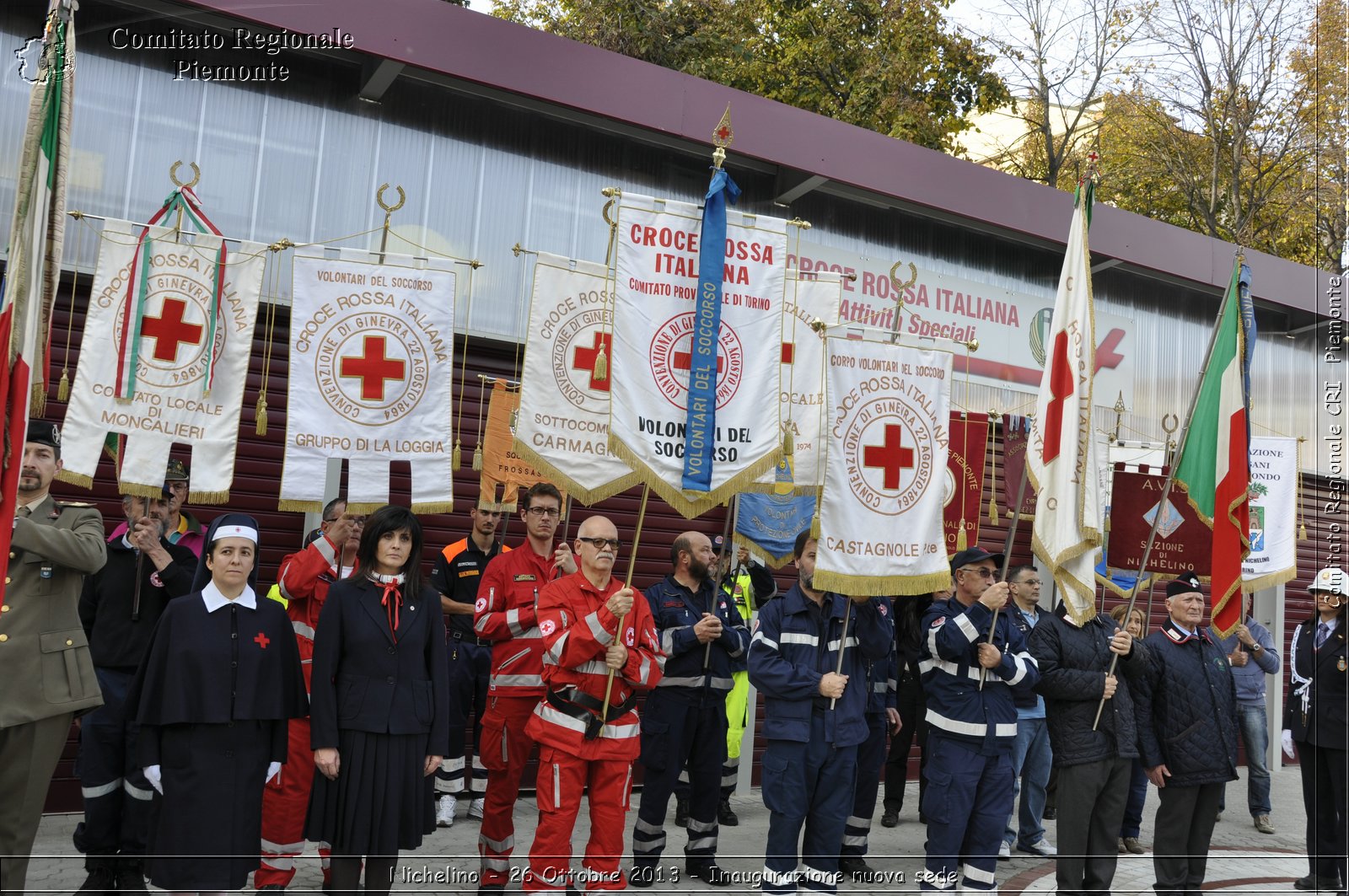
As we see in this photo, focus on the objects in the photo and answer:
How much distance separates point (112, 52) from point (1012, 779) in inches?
328

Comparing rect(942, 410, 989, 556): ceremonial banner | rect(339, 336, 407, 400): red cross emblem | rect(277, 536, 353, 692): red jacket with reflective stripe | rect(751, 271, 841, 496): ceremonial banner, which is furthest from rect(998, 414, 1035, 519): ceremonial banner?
rect(277, 536, 353, 692): red jacket with reflective stripe

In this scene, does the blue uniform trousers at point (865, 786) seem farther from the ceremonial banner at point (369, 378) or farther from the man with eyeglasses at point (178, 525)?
the man with eyeglasses at point (178, 525)

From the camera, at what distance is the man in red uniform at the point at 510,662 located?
20.2 feet

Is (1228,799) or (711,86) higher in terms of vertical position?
(711,86)

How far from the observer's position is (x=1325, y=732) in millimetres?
7559

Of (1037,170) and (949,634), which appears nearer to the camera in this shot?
(949,634)

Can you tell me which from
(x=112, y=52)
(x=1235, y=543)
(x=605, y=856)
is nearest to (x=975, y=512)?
(x=1235, y=543)

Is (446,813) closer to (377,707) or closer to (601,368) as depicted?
(377,707)

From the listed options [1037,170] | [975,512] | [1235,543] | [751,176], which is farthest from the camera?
[1037,170]

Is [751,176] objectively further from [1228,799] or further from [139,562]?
[1228,799]

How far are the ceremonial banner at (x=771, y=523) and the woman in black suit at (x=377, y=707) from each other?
3.79m

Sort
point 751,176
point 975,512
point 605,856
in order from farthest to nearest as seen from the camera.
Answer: point 751,176
point 975,512
point 605,856

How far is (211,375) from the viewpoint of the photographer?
6688 millimetres

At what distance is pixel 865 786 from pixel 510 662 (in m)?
2.61
